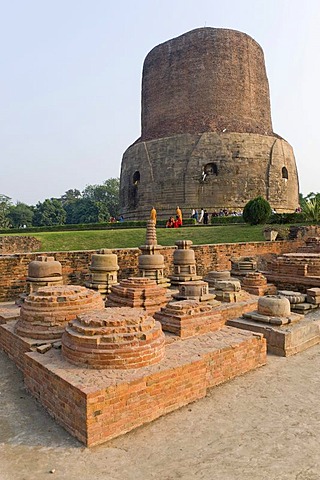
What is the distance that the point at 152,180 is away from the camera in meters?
23.3

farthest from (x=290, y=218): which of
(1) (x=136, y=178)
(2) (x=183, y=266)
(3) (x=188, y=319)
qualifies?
(1) (x=136, y=178)

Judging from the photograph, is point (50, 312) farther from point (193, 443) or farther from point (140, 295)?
point (193, 443)

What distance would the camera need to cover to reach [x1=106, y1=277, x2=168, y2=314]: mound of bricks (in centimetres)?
520

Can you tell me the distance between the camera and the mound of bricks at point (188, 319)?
411 centimetres

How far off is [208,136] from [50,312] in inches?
797

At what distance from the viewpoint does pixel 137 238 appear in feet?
42.9

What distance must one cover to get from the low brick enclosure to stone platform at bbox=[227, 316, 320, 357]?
11.5 feet

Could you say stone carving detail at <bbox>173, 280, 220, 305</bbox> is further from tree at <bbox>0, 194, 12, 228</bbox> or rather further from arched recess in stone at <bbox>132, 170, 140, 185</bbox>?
tree at <bbox>0, 194, 12, 228</bbox>

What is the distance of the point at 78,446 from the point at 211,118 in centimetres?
2275

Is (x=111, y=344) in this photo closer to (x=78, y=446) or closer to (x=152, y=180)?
(x=78, y=446)

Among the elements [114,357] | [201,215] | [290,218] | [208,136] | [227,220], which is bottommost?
[114,357]

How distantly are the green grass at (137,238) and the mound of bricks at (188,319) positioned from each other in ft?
25.9

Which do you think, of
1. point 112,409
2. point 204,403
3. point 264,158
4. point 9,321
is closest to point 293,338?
point 204,403

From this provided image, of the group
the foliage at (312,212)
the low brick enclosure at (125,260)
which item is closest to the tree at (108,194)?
the foliage at (312,212)
